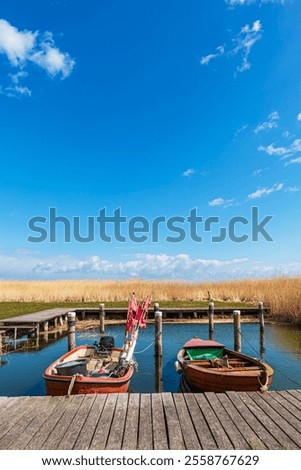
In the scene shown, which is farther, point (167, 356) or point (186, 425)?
point (167, 356)

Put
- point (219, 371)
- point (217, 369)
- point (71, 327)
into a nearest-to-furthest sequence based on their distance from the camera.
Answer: point (219, 371) < point (217, 369) < point (71, 327)

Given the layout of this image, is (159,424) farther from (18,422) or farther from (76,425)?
(18,422)

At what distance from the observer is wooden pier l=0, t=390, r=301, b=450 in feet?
15.9

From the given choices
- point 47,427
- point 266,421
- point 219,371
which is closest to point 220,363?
point 219,371

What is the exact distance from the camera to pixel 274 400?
22.0ft

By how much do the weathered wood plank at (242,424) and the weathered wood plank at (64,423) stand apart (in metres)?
2.73

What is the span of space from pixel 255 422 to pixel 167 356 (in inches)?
350

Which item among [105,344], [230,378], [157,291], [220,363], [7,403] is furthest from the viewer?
[157,291]

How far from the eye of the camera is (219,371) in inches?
334

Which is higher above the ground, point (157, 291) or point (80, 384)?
point (157, 291)

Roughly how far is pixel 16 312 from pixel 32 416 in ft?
56.3

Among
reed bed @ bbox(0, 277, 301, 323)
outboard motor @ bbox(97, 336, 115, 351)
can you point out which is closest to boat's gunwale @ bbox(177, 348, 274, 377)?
outboard motor @ bbox(97, 336, 115, 351)

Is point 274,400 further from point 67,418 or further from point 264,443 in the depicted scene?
point 67,418
